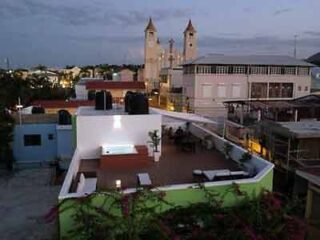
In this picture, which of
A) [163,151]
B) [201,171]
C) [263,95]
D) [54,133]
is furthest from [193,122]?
[263,95]

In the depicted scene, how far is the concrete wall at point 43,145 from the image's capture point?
2205 centimetres

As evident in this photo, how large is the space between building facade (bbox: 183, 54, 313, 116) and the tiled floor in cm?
2777

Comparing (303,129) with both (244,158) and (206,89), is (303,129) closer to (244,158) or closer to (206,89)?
(244,158)

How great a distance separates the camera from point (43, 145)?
73.3ft

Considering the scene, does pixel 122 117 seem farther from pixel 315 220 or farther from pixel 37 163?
pixel 37 163

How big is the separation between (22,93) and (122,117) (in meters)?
30.7

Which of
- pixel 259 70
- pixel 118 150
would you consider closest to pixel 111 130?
pixel 118 150

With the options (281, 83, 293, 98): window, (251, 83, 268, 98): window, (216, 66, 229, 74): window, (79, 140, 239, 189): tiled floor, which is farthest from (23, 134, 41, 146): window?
(281, 83, 293, 98): window

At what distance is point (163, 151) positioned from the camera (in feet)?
43.1

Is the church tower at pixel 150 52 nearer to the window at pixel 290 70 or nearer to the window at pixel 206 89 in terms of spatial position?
the window at pixel 206 89

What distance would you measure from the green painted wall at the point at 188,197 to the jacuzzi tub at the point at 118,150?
11.2 feet

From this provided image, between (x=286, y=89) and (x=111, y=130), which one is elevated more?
(x=286, y=89)

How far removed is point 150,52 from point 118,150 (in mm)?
57477

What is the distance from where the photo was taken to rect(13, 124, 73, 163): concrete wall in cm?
2205
